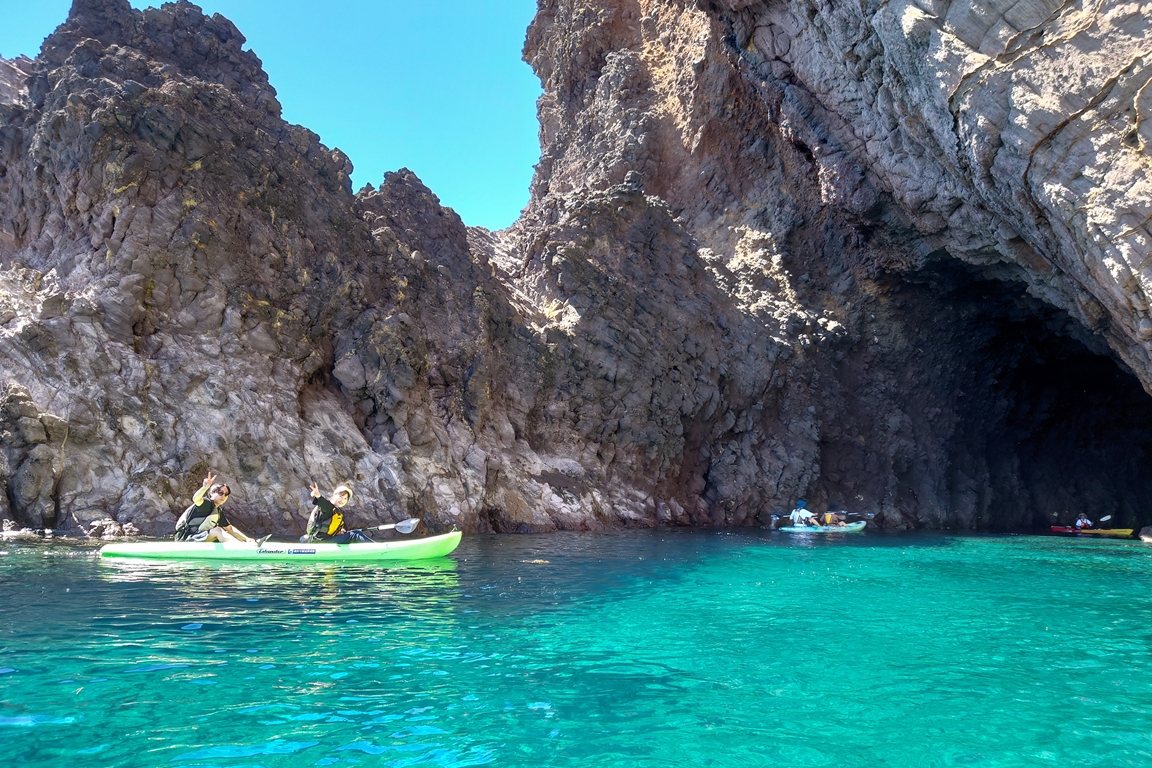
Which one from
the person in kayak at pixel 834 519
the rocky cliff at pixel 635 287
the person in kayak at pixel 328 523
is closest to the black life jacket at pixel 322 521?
the person in kayak at pixel 328 523

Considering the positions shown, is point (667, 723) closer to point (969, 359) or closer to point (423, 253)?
point (423, 253)

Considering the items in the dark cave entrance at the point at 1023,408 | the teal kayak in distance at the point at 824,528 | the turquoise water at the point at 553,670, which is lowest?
the turquoise water at the point at 553,670

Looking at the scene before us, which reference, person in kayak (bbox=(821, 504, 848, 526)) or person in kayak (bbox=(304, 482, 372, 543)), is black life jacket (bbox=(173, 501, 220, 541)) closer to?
person in kayak (bbox=(304, 482, 372, 543))

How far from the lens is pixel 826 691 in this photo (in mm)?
6895

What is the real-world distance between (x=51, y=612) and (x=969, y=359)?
3878 centimetres

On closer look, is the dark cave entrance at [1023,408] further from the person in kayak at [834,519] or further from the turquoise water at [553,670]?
the turquoise water at [553,670]

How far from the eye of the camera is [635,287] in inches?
1346

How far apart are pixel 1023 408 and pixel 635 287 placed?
24.4m

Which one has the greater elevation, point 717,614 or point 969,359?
point 969,359

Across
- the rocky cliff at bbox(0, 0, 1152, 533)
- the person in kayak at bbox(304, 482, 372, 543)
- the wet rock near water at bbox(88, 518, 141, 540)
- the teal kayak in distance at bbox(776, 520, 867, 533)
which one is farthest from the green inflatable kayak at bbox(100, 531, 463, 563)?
the teal kayak in distance at bbox(776, 520, 867, 533)

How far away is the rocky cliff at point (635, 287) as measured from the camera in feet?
59.4

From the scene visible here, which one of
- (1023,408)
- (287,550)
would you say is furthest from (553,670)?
(1023,408)

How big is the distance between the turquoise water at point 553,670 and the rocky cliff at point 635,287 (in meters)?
7.99

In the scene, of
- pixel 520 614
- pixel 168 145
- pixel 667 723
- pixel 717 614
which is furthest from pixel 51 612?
pixel 168 145
